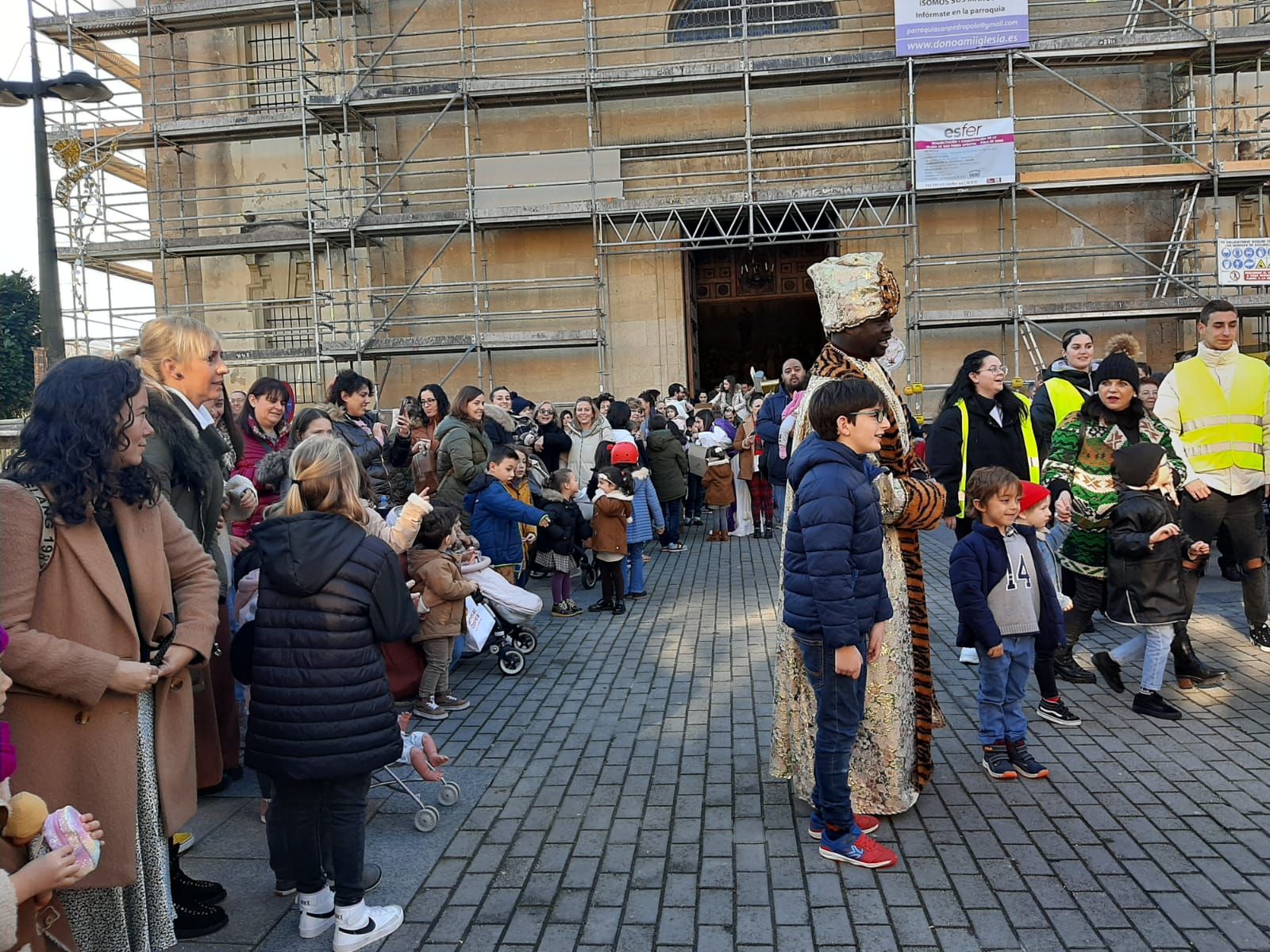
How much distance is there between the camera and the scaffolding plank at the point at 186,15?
17250mm

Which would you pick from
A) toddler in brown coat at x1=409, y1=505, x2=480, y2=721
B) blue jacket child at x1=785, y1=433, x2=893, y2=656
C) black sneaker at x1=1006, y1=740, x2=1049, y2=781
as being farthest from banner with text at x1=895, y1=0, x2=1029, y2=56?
blue jacket child at x1=785, y1=433, x2=893, y2=656

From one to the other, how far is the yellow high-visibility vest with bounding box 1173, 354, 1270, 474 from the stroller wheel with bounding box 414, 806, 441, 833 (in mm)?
5055

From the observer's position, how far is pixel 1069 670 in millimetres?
5863

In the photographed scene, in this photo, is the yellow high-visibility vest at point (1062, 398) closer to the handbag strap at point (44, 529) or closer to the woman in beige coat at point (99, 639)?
the woman in beige coat at point (99, 639)

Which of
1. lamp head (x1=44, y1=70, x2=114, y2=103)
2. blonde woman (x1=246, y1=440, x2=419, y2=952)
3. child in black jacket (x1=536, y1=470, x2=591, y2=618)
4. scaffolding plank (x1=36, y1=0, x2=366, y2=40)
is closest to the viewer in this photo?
blonde woman (x1=246, y1=440, x2=419, y2=952)

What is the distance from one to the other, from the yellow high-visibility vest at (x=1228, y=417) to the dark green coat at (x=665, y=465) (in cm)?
628

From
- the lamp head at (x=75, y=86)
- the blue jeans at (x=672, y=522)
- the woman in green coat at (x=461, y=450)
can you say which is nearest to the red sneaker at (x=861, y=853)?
the woman in green coat at (x=461, y=450)

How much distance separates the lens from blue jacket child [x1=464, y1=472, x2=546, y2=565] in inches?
282

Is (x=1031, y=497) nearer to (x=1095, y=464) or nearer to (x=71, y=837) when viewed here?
(x=1095, y=464)

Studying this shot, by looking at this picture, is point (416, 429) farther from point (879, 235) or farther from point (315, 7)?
point (315, 7)

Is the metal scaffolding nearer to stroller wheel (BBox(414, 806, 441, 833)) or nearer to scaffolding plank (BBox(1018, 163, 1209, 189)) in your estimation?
scaffolding plank (BBox(1018, 163, 1209, 189))

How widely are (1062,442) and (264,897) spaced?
486 cm

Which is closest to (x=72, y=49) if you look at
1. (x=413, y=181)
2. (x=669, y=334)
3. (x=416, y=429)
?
(x=413, y=181)

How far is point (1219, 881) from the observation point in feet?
11.3
